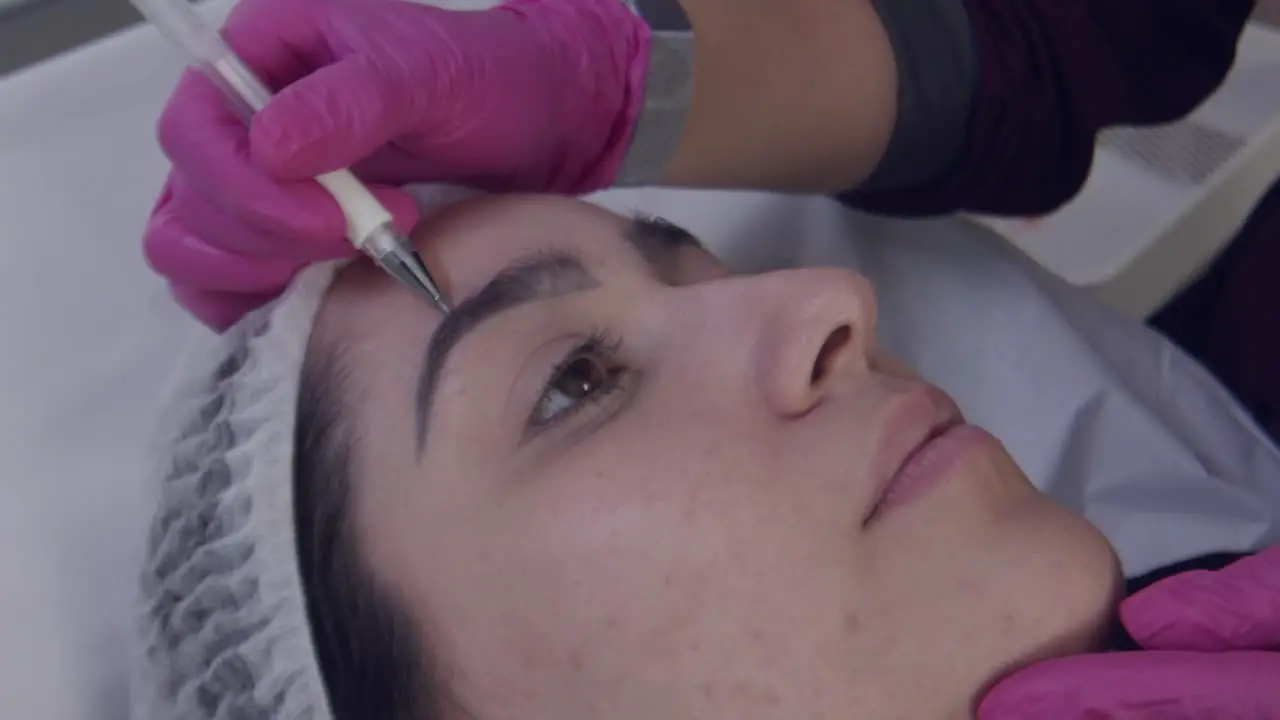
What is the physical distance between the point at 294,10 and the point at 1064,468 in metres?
0.86

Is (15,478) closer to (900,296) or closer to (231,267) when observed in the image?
(231,267)

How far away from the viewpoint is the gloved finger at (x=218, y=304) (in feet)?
2.88

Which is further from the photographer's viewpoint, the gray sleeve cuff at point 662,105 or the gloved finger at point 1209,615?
the gray sleeve cuff at point 662,105

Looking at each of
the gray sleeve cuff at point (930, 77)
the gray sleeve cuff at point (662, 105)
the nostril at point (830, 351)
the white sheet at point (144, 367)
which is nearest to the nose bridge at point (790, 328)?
the nostril at point (830, 351)

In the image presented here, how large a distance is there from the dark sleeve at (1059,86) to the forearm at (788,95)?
81mm

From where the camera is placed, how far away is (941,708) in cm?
72

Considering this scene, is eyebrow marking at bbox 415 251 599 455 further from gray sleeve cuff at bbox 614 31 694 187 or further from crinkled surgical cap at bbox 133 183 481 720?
gray sleeve cuff at bbox 614 31 694 187

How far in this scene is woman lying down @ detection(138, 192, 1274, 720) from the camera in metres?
0.71

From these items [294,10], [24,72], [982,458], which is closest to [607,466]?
[982,458]

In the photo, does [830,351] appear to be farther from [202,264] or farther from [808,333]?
[202,264]

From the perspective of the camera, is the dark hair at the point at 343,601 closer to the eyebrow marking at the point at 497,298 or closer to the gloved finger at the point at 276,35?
the eyebrow marking at the point at 497,298

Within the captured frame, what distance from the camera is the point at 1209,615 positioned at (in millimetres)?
806

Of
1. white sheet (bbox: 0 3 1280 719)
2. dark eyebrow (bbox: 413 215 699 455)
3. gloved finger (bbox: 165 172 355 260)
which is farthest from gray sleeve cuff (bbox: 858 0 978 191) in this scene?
gloved finger (bbox: 165 172 355 260)

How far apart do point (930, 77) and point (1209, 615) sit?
1.69ft
